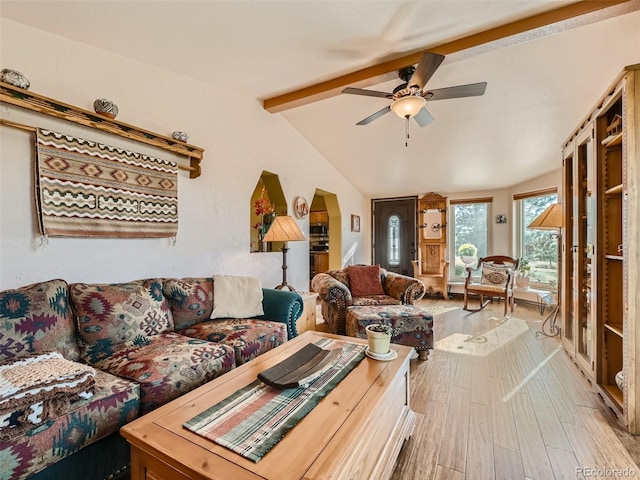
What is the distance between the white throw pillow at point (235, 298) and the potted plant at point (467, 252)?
4460mm

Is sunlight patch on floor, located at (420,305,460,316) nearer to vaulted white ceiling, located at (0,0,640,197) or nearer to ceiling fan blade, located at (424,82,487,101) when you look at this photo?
vaulted white ceiling, located at (0,0,640,197)

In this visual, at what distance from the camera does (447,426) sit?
1.74m

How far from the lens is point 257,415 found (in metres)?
1.05

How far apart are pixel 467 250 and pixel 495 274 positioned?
117 centimetres

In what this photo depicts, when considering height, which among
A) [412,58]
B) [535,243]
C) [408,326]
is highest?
[412,58]

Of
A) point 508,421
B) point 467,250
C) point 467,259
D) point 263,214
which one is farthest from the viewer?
point 467,250

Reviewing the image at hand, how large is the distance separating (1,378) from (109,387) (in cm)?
37

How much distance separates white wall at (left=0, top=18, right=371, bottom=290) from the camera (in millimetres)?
1729

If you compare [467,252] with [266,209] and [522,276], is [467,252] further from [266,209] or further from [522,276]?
[266,209]

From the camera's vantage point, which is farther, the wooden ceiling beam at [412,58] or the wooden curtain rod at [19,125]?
the wooden ceiling beam at [412,58]

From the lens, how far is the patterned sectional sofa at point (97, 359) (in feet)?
3.52

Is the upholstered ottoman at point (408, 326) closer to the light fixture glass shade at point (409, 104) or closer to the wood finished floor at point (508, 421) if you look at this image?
the wood finished floor at point (508, 421)

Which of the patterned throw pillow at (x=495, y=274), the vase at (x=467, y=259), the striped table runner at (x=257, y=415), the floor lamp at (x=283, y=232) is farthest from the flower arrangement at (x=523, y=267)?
the striped table runner at (x=257, y=415)

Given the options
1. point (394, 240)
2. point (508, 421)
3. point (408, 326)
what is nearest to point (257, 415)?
point (508, 421)
